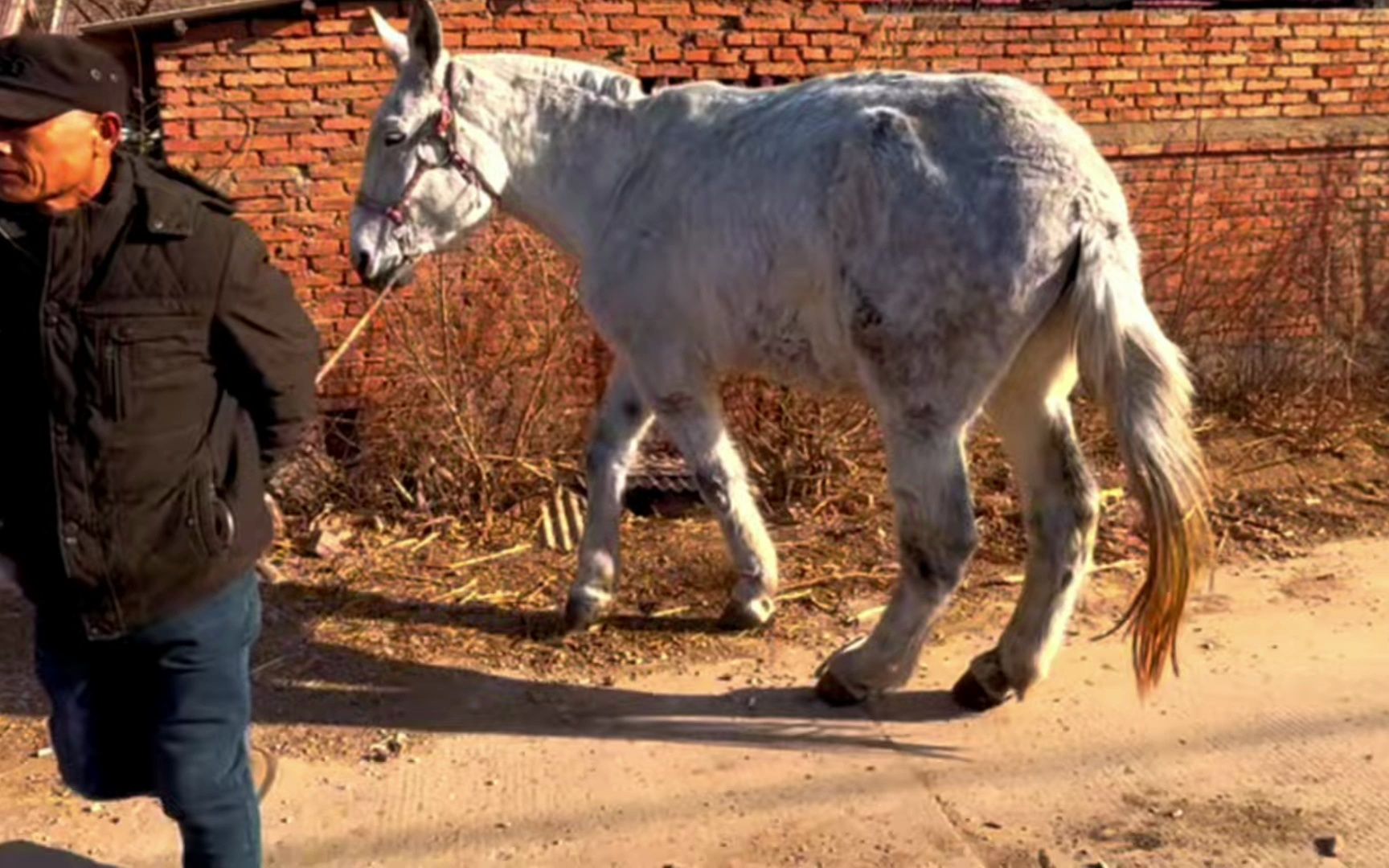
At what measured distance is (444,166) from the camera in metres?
4.71

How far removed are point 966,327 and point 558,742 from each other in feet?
5.93

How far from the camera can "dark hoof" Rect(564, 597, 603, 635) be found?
5.03 meters

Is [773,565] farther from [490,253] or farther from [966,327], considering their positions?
[490,253]

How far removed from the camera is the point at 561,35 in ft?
24.3

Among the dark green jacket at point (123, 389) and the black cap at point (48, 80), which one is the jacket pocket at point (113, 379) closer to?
the dark green jacket at point (123, 389)

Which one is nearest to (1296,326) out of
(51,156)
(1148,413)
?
(1148,413)

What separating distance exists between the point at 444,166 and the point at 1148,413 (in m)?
2.51

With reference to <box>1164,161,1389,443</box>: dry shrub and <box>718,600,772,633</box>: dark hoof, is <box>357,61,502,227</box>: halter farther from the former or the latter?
<box>1164,161,1389,443</box>: dry shrub

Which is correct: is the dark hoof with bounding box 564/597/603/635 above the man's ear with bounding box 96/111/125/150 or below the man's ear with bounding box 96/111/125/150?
below

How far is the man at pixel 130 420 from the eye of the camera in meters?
2.58

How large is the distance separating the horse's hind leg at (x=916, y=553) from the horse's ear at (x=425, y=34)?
2055 mm

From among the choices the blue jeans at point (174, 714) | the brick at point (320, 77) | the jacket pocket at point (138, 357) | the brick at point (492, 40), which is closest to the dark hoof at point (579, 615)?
the blue jeans at point (174, 714)

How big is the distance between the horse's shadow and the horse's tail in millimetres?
825

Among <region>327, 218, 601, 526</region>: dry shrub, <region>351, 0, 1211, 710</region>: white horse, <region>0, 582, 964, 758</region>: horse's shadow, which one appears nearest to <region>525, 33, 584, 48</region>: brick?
<region>327, 218, 601, 526</region>: dry shrub
